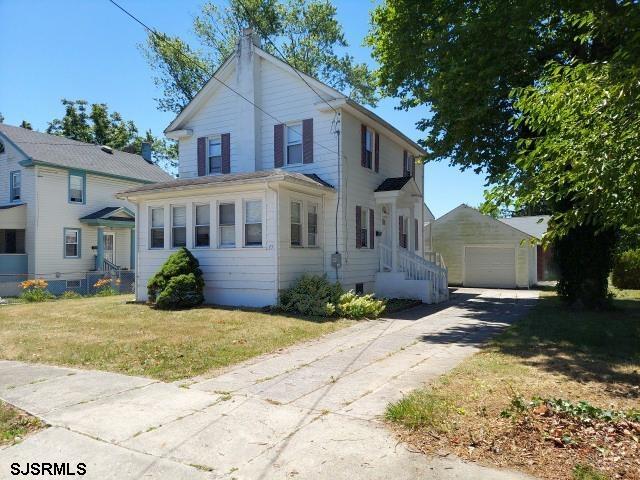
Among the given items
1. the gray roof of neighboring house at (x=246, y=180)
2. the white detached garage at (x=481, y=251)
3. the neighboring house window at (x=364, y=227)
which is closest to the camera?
the gray roof of neighboring house at (x=246, y=180)

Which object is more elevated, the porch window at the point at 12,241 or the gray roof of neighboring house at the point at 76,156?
the gray roof of neighboring house at the point at 76,156

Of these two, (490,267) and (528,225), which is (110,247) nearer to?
(490,267)

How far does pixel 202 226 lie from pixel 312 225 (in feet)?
11.6

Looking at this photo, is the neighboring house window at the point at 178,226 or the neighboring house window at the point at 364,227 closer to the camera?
the neighboring house window at the point at 178,226

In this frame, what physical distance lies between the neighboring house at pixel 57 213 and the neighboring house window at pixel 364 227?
14885 millimetres

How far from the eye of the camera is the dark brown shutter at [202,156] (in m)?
17.9

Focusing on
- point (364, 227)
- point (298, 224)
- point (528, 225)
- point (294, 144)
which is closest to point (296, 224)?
point (298, 224)

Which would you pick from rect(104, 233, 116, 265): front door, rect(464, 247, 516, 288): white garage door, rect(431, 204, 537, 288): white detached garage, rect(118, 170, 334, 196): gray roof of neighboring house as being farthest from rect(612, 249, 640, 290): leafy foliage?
rect(104, 233, 116, 265): front door

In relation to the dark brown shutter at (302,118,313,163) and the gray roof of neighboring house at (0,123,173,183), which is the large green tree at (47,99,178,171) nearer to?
the gray roof of neighboring house at (0,123,173,183)

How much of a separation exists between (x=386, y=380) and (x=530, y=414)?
7.08 ft

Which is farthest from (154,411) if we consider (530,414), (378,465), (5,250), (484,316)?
(5,250)

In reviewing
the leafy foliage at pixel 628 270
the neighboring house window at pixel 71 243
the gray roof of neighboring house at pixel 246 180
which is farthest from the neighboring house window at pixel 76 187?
the leafy foliage at pixel 628 270

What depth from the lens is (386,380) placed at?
654cm

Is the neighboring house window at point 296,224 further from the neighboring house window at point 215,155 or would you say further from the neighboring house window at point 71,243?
the neighboring house window at point 71,243
